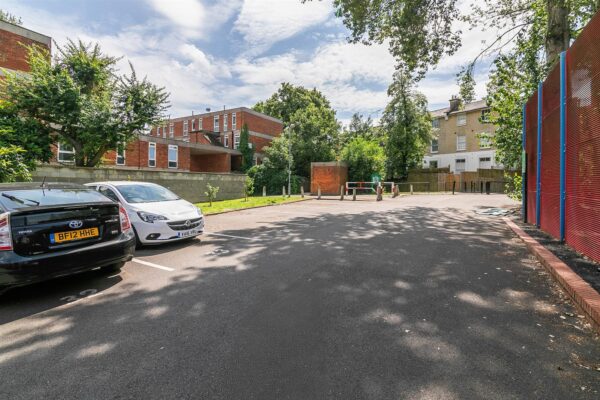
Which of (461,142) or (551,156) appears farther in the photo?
(461,142)

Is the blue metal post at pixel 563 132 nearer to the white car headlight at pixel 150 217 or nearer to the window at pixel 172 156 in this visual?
the white car headlight at pixel 150 217

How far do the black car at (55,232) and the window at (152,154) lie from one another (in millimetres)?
24958

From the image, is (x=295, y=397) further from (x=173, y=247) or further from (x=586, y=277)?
(x=173, y=247)

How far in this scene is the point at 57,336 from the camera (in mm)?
3035

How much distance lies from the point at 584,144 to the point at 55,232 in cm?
794

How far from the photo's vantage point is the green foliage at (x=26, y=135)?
499 inches

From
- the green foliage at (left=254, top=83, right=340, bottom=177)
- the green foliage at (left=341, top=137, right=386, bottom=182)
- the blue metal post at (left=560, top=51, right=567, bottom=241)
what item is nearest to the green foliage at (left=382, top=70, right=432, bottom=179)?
the green foliage at (left=341, top=137, right=386, bottom=182)

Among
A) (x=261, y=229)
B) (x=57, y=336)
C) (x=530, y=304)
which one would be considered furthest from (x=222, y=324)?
(x=261, y=229)

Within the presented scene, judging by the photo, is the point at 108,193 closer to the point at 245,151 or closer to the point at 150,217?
the point at 150,217

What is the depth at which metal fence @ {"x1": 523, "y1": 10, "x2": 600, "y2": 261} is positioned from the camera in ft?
14.9

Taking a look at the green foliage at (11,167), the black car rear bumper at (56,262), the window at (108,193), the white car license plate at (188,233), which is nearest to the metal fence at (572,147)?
the black car rear bumper at (56,262)

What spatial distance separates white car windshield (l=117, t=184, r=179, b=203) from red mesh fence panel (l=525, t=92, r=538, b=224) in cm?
989

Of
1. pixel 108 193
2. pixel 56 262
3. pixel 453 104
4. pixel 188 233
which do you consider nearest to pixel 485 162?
pixel 453 104

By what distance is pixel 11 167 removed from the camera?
31.5 feet
